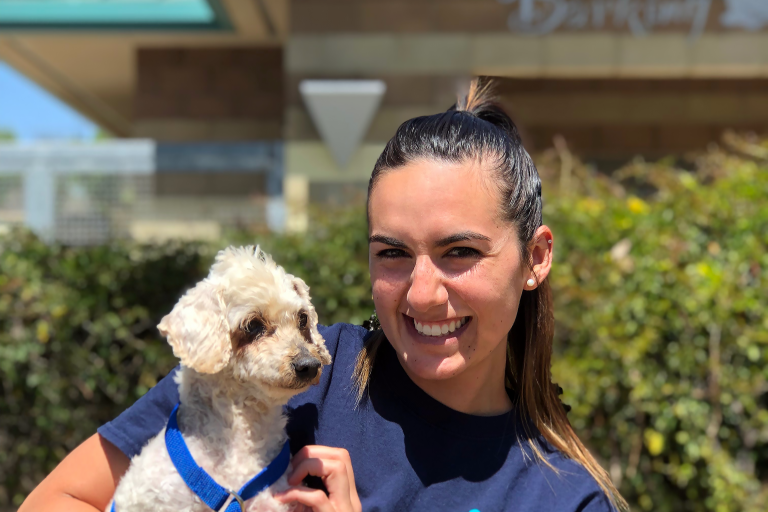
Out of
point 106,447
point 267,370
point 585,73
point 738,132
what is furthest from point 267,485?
point 738,132

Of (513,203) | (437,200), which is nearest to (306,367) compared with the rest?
(437,200)

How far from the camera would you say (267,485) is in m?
2.01

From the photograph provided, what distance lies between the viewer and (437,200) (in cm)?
189

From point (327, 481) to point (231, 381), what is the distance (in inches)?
18.2

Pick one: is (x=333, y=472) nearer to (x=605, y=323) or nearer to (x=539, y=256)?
(x=539, y=256)

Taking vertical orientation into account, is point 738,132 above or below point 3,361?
below

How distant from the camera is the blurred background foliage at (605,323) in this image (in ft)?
13.5

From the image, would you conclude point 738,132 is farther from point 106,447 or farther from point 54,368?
point 106,447

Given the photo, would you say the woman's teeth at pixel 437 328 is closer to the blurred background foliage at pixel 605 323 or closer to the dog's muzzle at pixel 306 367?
the dog's muzzle at pixel 306 367

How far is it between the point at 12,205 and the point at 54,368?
18.0 feet

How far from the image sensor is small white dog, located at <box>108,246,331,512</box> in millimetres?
1949

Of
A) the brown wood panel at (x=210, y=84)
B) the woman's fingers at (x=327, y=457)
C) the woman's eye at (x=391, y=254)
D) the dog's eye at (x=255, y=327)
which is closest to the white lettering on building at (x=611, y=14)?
the brown wood panel at (x=210, y=84)

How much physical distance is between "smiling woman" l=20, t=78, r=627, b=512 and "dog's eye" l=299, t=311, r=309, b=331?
20cm

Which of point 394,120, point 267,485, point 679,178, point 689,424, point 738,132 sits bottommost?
point 738,132
